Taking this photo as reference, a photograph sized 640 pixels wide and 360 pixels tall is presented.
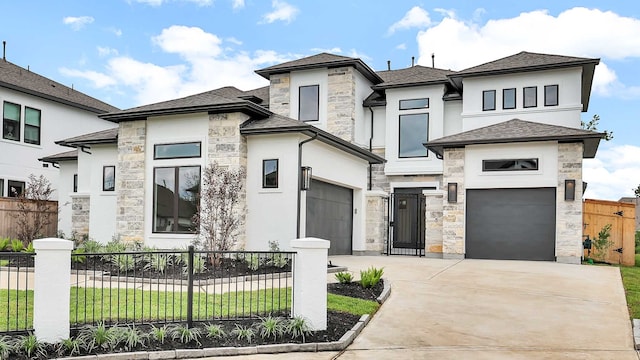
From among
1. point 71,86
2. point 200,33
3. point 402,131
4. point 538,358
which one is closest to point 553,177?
point 402,131

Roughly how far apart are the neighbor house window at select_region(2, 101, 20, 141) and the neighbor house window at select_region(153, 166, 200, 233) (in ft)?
34.0

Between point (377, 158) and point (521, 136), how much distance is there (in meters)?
5.36

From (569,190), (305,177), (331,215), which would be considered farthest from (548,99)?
(305,177)

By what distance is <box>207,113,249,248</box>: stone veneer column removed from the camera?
14461mm

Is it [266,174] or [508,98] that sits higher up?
[508,98]

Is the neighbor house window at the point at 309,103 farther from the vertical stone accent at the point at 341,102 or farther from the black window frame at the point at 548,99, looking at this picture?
the black window frame at the point at 548,99


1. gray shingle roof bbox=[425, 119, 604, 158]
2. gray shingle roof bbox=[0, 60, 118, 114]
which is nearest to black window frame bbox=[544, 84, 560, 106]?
gray shingle roof bbox=[425, 119, 604, 158]

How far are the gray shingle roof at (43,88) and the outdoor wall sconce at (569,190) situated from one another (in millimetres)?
20466

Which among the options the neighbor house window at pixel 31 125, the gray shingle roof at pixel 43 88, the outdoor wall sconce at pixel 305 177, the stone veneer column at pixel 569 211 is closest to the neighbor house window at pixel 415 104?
the stone veneer column at pixel 569 211

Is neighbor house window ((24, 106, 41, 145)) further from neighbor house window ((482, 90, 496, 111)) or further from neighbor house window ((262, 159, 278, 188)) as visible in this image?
neighbor house window ((482, 90, 496, 111))

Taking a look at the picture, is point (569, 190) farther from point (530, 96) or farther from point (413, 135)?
point (413, 135)

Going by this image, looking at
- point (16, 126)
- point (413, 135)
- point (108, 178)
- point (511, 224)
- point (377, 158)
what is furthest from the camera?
point (16, 126)

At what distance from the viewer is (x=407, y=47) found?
27.1 metres

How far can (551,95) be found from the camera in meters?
20.1
